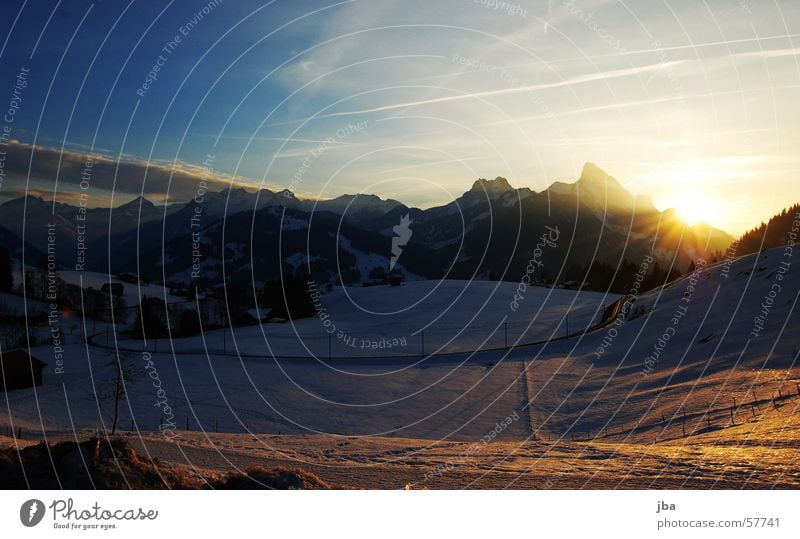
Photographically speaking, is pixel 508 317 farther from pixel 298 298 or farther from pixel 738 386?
pixel 738 386

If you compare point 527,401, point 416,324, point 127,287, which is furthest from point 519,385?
point 127,287

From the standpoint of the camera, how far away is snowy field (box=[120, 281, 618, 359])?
9650 cm

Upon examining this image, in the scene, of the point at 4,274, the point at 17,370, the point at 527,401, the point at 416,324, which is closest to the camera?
the point at 527,401

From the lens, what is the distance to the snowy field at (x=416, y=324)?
9650 centimetres

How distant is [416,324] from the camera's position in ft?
399

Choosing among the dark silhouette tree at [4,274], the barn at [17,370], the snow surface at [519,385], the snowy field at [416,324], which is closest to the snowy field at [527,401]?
the snow surface at [519,385]

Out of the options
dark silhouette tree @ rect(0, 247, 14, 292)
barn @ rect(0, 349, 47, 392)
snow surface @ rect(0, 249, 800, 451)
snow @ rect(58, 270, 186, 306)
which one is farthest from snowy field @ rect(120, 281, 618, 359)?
dark silhouette tree @ rect(0, 247, 14, 292)

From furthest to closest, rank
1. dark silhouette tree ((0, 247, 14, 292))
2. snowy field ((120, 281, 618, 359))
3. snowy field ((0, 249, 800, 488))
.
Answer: dark silhouette tree ((0, 247, 14, 292))
snowy field ((120, 281, 618, 359))
snowy field ((0, 249, 800, 488))

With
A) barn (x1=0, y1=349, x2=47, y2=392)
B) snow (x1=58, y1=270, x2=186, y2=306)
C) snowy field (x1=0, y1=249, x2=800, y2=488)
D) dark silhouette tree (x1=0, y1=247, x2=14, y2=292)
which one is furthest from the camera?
snow (x1=58, y1=270, x2=186, y2=306)

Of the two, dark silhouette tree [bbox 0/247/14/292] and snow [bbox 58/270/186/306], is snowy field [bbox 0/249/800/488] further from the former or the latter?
dark silhouette tree [bbox 0/247/14/292]

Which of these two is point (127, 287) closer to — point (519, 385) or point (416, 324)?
point (416, 324)

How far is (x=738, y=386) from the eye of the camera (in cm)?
3953

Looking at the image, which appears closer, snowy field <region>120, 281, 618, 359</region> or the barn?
the barn

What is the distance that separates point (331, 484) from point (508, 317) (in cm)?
10786
